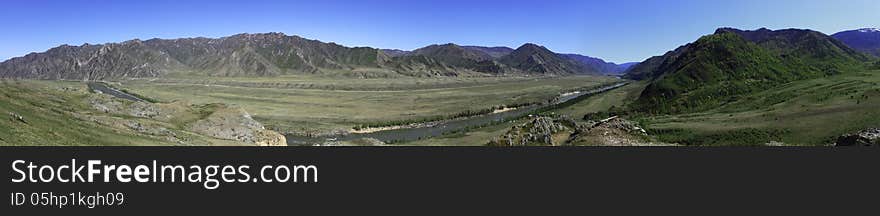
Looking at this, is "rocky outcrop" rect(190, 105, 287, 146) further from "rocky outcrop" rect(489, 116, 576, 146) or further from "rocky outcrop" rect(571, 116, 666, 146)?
"rocky outcrop" rect(571, 116, 666, 146)

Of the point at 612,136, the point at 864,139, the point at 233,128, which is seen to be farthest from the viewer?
the point at 233,128

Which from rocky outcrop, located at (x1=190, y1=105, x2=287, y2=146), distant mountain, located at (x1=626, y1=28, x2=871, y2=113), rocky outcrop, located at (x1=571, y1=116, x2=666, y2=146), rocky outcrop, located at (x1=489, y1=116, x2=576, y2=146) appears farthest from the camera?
distant mountain, located at (x1=626, y1=28, x2=871, y2=113)

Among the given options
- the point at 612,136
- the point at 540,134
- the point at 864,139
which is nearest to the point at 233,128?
the point at 540,134

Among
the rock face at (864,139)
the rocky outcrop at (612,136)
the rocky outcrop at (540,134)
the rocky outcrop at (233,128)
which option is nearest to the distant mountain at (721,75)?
the rocky outcrop at (540,134)

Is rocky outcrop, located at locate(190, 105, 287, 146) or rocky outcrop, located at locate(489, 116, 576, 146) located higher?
rocky outcrop, located at locate(489, 116, 576, 146)

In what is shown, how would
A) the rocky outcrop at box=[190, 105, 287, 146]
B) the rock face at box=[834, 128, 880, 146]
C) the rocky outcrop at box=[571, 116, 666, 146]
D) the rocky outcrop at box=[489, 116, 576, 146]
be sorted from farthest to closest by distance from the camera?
the rocky outcrop at box=[190, 105, 287, 146] < the rocky outcrop at box=[489, 116, 576, 146] < the rocky outcrop at box=[571, 116, 666, 146] < the rock face at box=[834, 128, 880, 146]

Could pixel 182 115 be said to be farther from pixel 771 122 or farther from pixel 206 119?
pixel 771 122

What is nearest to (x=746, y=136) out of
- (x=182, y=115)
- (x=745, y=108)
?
(x=745, y=108)

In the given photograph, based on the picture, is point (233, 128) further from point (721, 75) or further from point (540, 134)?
point (721, 75)

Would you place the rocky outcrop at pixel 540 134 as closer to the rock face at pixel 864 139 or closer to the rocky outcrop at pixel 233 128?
the rock face at pixel 864 139

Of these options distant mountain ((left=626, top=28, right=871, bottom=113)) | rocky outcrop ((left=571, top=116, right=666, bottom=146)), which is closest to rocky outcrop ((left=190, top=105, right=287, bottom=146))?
rocky outcrop ((left=571, top=116, right=666, bottom=146))

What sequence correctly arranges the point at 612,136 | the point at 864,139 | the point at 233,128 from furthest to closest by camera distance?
the point at 233,128 → the point at 612,136 → the point at 864,139
